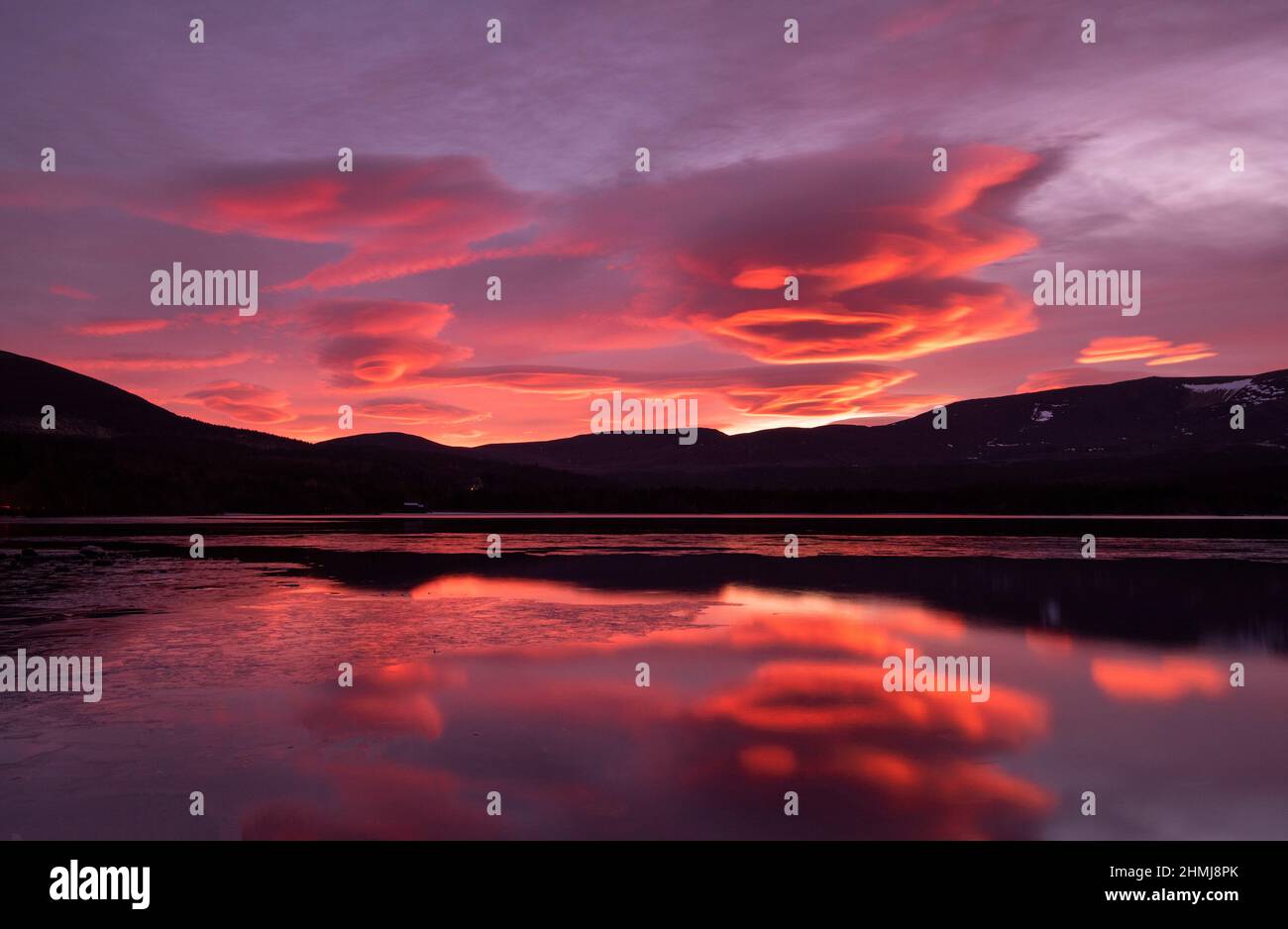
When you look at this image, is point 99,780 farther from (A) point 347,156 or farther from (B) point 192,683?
(A) point 347,156

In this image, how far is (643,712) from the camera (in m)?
10.9

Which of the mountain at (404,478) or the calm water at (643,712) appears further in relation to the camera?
the mountain at (404,478)

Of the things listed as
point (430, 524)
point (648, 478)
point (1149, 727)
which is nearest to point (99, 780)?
point (1149, 727)

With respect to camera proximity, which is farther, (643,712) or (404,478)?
(404,478)

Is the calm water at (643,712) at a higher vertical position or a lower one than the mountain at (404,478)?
lower

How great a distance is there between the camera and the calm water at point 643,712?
7.68m

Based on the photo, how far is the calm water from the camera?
768 centimetres

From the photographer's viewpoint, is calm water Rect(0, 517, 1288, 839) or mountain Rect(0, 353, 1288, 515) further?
mountain Rect(0, 353, 1288, 515)

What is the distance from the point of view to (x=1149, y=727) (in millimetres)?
10398

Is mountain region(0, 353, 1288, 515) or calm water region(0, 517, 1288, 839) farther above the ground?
mountain region(0, 353, 1288, 515)

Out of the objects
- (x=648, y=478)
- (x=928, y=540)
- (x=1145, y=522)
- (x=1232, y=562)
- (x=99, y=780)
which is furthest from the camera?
(x=648, y=478)

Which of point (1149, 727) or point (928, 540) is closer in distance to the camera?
point (1149, 727)

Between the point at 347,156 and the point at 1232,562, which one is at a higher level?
the point at 347,156
